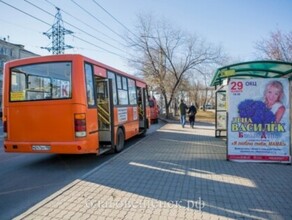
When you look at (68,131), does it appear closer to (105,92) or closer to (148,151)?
(105,92)

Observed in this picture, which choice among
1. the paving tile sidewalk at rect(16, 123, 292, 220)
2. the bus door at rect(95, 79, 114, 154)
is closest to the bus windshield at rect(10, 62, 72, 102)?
the bus door at rect(95, 79, 114, 154)

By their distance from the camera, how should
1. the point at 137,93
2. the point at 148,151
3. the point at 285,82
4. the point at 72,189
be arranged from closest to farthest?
the point at 72,189 → the point at 285,82 → the point at 148,151 → the point at 137,93

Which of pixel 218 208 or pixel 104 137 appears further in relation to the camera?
pixel 104 137

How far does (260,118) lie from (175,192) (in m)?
3.88

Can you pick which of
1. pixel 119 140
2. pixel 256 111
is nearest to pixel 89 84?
pixel 119 140

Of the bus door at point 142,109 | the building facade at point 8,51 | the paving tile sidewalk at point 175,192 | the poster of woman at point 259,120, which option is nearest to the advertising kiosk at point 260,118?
the poster of woman at point 259,120

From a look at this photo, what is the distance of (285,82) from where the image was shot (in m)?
7.70

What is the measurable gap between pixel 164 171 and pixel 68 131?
2.51 m

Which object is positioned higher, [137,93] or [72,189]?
[137,93]

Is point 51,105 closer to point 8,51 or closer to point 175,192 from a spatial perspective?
point 175,192

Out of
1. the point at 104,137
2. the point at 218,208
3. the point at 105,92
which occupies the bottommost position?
the point at 218,208

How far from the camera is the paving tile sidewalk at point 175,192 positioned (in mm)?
4348

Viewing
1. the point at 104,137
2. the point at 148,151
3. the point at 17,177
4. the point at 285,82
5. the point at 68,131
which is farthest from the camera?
the point at 148,151

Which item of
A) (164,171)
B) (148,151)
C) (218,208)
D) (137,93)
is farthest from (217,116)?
(218,208)
